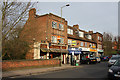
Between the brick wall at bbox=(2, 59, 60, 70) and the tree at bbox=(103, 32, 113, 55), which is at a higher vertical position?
the tree at bbox=(103, 32, 113, 55)

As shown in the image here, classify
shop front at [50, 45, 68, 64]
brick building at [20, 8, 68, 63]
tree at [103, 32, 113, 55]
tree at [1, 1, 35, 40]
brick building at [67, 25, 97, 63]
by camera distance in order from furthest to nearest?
tree at [103, 32, 113, 55], brick building at [67, 25, 97, 63], shop front at [50, 45, 68, 64], brick building at [20, 8, 68, 63], tree at [1, 1, 35, 40]

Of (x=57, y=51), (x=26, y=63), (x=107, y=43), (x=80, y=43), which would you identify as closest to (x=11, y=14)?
(x=26, y=63)

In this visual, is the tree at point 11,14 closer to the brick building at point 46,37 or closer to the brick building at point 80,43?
the brick building at point 46,37

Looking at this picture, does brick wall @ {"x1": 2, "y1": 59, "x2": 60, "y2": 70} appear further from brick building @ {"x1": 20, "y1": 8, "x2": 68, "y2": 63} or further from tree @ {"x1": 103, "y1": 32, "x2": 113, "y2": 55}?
tree @ {"x1": 103, "y1": 32, "x2": 113, "y2": 55}

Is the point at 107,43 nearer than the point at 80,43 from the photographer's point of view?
No

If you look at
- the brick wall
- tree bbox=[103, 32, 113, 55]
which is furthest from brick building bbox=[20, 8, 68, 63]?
tree bbox=[103, 32, 113, 55]

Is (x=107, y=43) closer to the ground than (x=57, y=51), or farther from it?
farther from it

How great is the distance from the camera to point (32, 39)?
20.0 meters

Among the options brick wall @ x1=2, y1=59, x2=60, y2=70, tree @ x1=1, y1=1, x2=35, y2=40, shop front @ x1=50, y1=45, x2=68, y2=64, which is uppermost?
tree @ x1=1, y1=1, x2=35, y2=40

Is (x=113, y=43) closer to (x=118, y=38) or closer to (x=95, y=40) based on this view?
(x=118, y=38)

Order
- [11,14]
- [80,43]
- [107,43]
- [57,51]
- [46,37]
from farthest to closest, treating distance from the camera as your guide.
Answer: [107,43] < [80,43] < [57,51] < [46,37] < [11,14]

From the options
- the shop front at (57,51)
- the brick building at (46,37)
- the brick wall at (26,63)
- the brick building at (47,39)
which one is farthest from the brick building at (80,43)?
the brick wall at (26,63)

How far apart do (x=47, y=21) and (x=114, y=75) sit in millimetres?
18588

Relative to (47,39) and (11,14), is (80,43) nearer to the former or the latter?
(47,39)
